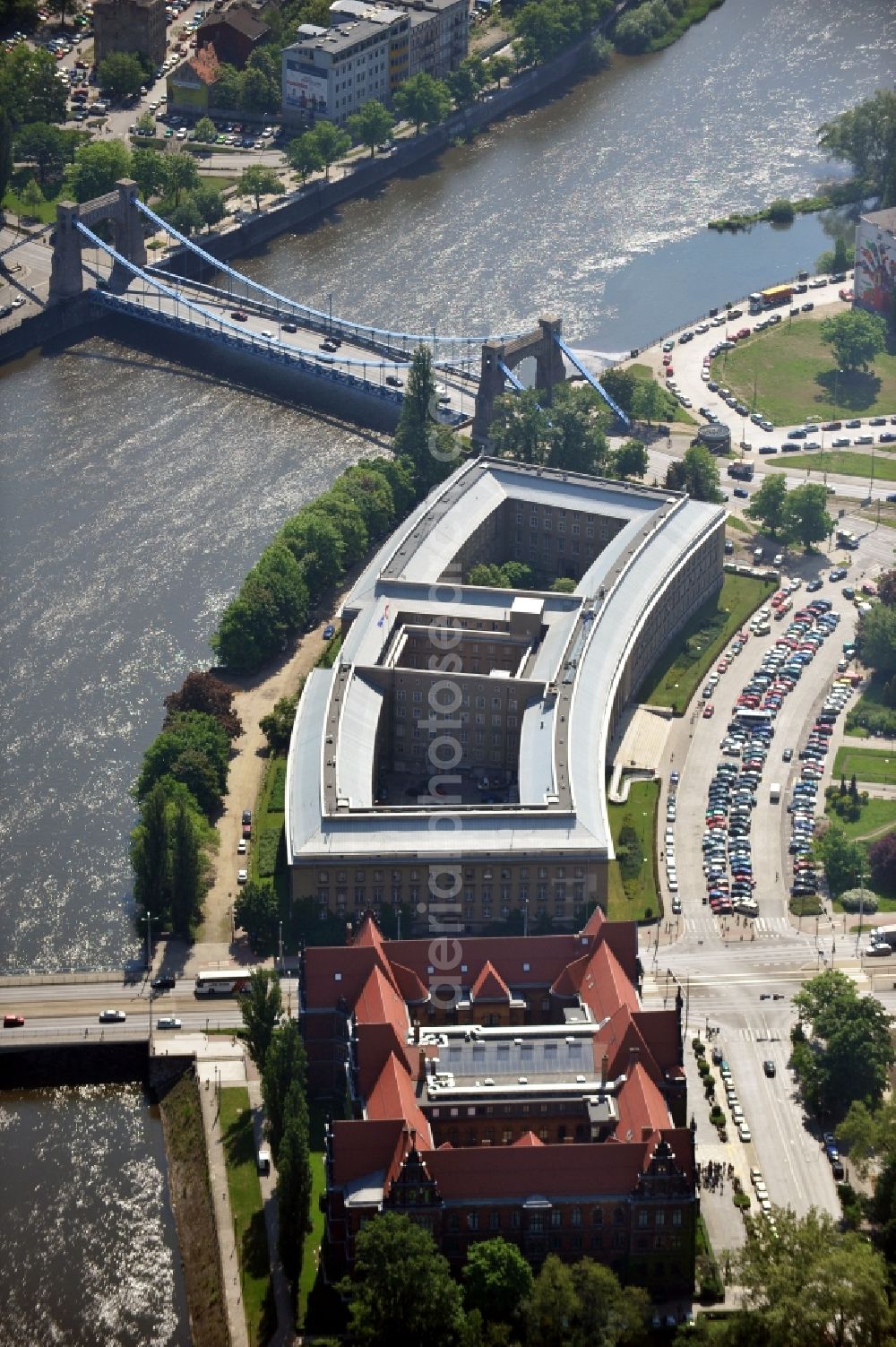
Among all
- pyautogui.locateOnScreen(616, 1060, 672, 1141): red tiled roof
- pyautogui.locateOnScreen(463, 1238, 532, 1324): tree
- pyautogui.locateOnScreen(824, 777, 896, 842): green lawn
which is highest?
pyautogui.locateOnScreen(824, 777, 896, 842): green lawn

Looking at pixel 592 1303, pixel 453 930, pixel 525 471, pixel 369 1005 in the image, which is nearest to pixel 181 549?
pixel 525 471

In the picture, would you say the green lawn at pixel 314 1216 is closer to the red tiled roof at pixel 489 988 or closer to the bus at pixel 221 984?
the red tiled roof at pixel 489 988

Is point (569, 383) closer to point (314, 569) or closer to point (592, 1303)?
point (314, 569)

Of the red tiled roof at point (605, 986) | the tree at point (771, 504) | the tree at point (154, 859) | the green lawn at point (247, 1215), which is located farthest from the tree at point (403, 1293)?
the tree at point (771, 504)

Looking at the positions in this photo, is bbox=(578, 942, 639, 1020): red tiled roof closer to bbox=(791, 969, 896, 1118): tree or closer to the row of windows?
bbox=(791, 969, 896, 1118): tree

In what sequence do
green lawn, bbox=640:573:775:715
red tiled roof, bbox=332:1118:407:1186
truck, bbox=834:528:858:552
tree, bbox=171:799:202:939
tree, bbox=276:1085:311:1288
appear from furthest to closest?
1. truck, bbox=834:528:858:552
2. green lawn, bbox=640:573:775:715
3. tree, bbox=171:799:202:939
4. tree, bbox=276:1085:311:1288
5. red tiled roof, bbox=332:1118:407:1186

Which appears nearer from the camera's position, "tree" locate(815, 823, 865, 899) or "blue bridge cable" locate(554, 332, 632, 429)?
"tree" locate(815, 823, 865, 899)

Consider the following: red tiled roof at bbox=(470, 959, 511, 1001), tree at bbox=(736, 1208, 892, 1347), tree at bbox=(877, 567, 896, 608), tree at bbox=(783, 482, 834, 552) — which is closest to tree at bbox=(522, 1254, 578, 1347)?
tree at bbox=(736, 1208, 892, 1347)
